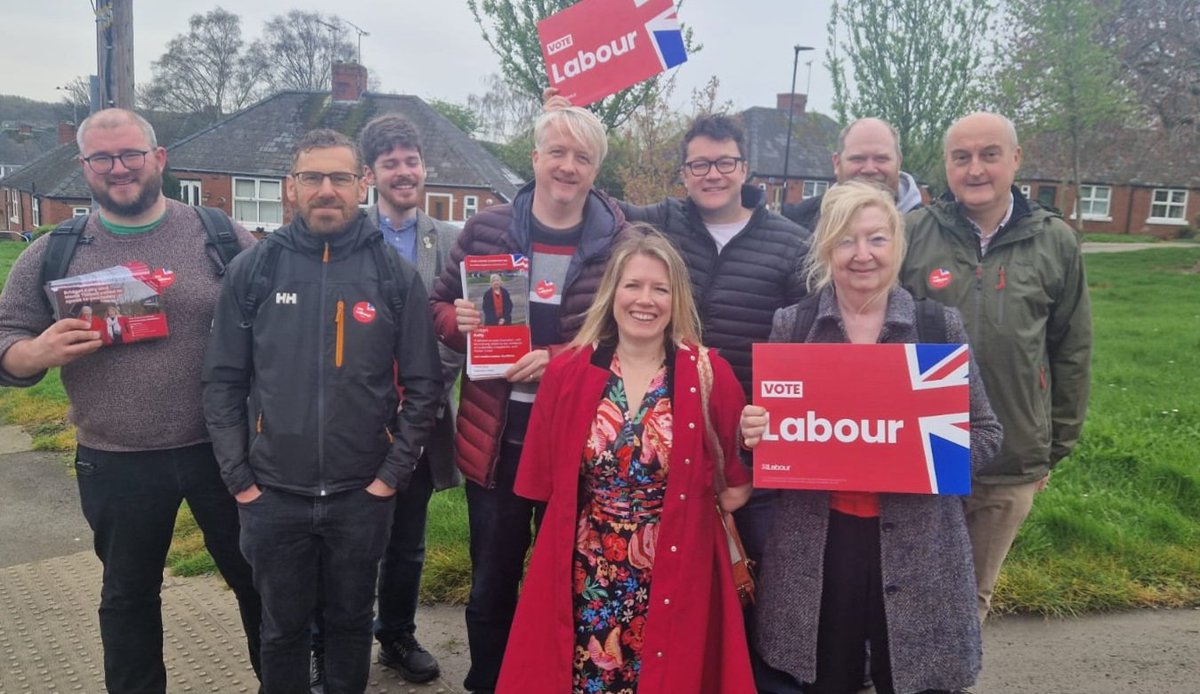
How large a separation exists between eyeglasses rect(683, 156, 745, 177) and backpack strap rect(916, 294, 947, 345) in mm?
1039

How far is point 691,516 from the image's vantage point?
2771 mm

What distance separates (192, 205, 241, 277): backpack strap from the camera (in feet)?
10.9

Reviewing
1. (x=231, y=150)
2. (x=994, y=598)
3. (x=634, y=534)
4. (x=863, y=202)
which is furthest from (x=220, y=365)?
(x=231, y=150)

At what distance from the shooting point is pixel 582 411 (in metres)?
2.84

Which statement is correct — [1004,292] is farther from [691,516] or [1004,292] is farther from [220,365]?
[220,365]

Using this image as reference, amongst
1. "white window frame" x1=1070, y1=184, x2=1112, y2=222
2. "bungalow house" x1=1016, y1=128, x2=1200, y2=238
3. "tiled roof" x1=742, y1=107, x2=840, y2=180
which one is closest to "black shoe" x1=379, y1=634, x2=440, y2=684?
"bungalow house" x1=1016, y1=128, x2=1200, y2=238

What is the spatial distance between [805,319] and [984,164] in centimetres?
105

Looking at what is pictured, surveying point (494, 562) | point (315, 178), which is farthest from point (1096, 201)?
point (315, 178)

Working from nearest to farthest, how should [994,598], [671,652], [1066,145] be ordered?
[671,652], [994,598], [1066,145]

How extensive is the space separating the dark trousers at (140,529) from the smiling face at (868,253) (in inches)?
101

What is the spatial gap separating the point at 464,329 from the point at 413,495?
1.11m

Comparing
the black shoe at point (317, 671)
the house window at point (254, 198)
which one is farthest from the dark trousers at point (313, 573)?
the house window at point (254, 198)

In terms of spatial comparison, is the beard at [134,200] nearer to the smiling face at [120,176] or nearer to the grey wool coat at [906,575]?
the smiling face at [120,176]

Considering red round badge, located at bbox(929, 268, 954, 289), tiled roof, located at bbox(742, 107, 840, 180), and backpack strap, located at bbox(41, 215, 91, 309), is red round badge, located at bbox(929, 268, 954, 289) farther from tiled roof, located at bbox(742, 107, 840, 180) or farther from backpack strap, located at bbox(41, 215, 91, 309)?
tiled roof, located at bbox(742, 107, 840, 180)
